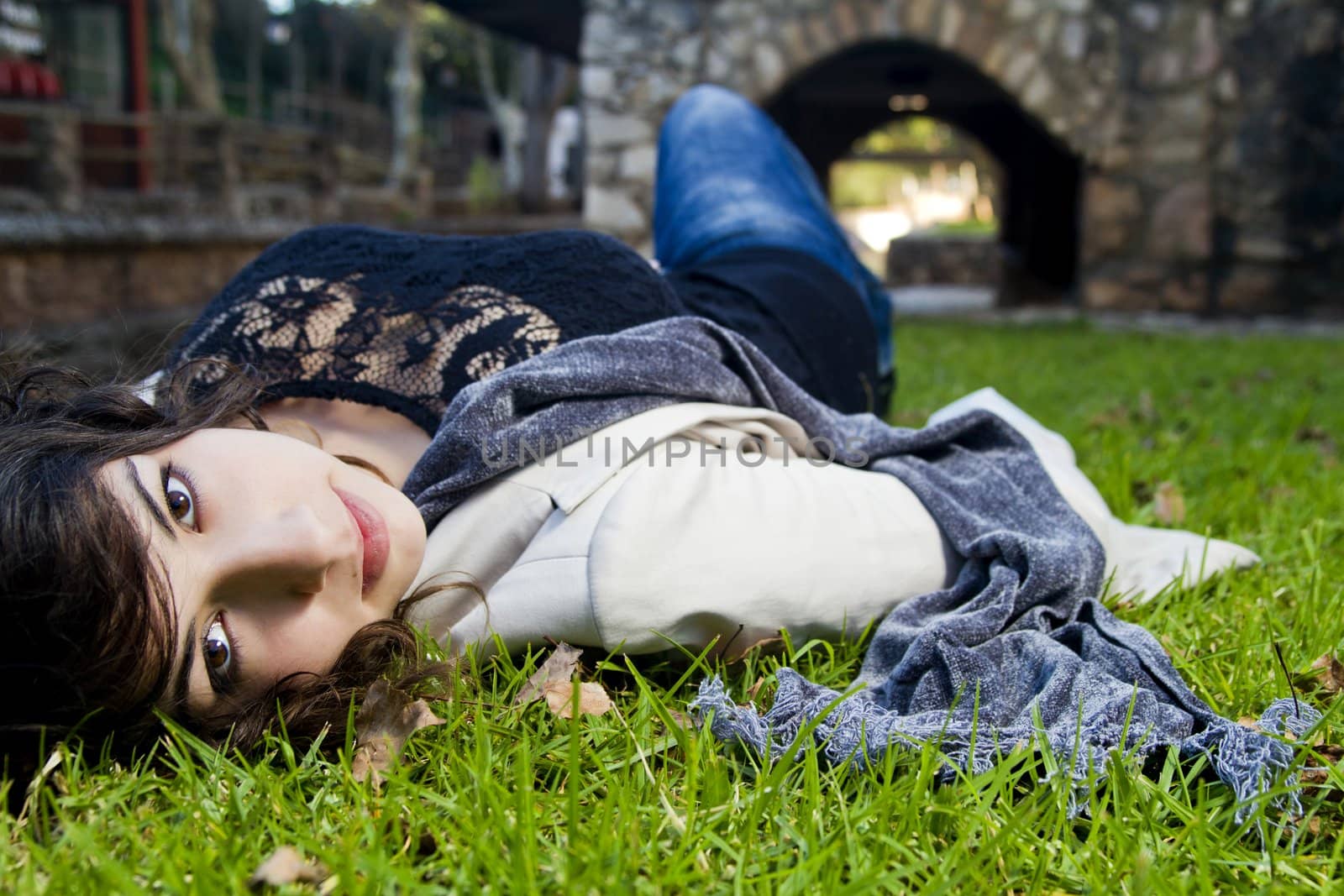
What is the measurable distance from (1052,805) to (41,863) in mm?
1061

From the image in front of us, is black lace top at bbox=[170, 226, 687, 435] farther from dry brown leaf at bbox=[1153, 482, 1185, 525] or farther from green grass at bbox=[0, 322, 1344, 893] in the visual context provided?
dry brown leaf at bbox=[1153, 482, 1185, 525]

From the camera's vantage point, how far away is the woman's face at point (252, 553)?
49.3 inches

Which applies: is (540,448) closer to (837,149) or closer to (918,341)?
(918,341)

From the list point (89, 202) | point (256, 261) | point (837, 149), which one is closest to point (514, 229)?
point (837, 149)

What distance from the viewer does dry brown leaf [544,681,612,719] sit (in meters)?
1.38

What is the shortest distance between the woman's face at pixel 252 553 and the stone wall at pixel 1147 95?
21.0ft

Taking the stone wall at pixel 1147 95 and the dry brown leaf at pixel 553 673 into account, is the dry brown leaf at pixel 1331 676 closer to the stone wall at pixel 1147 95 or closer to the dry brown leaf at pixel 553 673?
the dry brown leaf at pixel 553 673

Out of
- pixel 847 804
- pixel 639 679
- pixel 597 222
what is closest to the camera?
pixel 847 804

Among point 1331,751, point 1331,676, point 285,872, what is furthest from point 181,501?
point 1331,676

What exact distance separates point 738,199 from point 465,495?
1543 millimetres

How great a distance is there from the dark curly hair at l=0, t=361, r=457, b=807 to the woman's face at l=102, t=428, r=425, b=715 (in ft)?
0.08

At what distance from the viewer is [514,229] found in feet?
41.0

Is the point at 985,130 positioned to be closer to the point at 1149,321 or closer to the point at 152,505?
the point at 1149,321

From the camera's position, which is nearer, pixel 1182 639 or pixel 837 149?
pixel 1182 639
